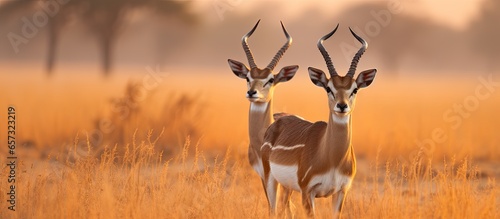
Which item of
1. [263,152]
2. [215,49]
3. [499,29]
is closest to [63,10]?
[499,29]

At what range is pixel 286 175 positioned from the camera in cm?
870

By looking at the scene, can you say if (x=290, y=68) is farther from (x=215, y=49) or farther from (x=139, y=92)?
(x=215, y=49)

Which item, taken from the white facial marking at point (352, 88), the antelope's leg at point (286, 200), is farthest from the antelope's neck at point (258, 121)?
the white facial marking at point (352, 88)

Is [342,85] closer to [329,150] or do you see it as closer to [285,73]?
[329,150]

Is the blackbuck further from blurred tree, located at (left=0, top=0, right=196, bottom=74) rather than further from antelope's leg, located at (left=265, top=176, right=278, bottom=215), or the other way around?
blurred tree, located at (left=0, top=0, right=196, bottom=74)

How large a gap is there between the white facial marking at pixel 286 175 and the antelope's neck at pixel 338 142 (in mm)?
613

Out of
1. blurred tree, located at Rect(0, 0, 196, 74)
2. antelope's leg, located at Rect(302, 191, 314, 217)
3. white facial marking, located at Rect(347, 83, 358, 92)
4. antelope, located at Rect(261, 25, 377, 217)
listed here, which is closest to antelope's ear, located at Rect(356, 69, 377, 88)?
antelope, located at Rect(261, 25, 377, 217)

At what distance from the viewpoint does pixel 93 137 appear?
55.6 feet

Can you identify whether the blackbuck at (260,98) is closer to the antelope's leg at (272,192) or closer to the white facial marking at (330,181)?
the antelope's leg at (272,192)

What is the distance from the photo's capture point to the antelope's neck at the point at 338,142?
313 inches

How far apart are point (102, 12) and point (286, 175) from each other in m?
26.6

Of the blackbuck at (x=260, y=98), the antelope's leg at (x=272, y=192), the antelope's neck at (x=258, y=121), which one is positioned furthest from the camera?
the antelope's neck at (x=258, y=121)

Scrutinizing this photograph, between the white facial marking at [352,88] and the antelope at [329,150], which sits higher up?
the white facial marking at [352,88]

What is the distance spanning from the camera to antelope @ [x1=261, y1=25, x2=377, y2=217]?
25.8 feet
